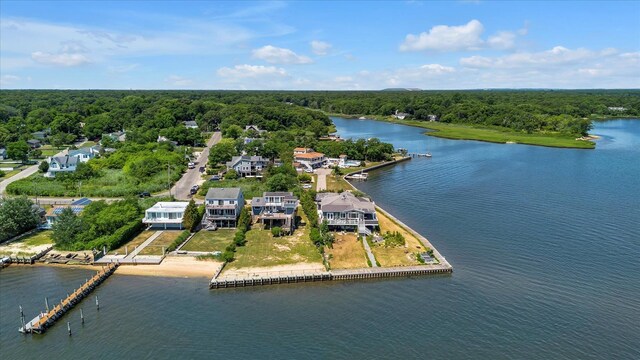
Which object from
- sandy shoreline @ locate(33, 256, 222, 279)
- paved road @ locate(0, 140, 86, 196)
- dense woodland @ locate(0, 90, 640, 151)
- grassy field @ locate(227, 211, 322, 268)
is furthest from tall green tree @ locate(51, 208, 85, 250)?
dense woodland @ locate(0, 90, 640, 151)

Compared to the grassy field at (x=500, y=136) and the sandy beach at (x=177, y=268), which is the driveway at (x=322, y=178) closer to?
the sandy beach at (x=177, y=268)

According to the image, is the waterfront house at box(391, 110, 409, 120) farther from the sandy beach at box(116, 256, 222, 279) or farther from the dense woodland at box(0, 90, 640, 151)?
the sandy beach at box(116, 256, 222, 279)

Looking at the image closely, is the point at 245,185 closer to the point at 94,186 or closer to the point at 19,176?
the point at 94,186

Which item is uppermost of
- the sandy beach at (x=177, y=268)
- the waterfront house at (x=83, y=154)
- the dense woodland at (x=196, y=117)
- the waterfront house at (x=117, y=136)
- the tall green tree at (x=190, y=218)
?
the dense woodland at (x=196, y=117)

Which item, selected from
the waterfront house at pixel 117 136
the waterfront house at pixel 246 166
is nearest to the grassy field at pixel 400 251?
the waterfront house at pixel 246 166

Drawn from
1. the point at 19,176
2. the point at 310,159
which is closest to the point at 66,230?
the point at 19,176

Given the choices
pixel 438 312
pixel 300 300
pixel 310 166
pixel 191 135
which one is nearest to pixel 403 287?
pixel 438 312
